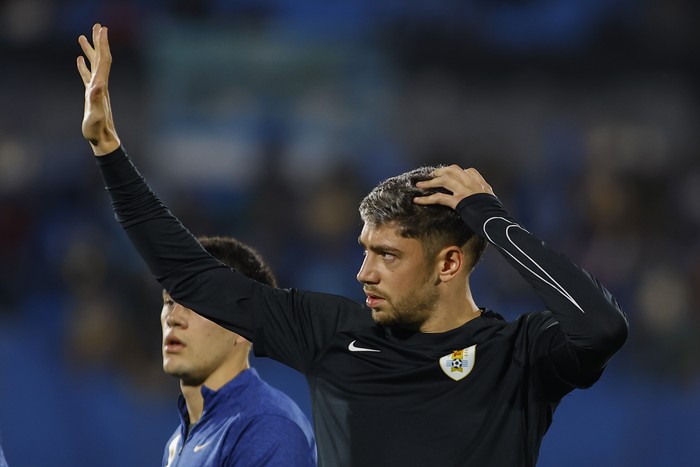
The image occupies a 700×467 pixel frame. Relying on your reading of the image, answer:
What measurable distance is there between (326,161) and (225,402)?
17.2ft

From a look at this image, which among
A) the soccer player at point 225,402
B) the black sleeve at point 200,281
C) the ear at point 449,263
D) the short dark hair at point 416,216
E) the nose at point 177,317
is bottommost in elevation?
the soccer player at point 225,402

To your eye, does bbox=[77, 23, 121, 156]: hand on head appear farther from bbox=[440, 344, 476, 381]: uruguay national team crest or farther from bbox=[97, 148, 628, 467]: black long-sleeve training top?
bbox=[440, 344, 476, 381]: uruguay national team crest

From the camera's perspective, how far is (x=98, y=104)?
2361mm

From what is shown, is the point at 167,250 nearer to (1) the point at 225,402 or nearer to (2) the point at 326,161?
(1) the point at 225,402

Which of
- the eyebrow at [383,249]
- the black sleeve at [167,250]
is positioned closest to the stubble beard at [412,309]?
the eyebrow at [383,249]

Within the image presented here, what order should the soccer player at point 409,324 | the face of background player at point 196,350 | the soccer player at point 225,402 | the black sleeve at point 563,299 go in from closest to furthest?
1. the black sleeve at point 563,299
2. the soccer player at point 409,324
3. the soccer player at point 225,402
4. the face of background player at point 196,350

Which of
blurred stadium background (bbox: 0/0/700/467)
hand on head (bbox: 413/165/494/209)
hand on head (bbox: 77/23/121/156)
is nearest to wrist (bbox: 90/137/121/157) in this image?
hand on head (bbox: 77/23/121/156)

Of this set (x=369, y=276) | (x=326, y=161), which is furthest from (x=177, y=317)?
(x=326, y=161)

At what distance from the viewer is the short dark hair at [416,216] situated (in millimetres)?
2379

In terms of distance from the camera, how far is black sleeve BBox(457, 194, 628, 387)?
2.09 metres

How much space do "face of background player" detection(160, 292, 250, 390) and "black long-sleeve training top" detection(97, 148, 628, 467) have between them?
20.9 inches

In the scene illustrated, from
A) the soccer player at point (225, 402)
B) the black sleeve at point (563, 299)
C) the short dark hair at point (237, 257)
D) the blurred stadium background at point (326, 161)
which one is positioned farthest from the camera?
the blurred stadium background at point (326, 161)

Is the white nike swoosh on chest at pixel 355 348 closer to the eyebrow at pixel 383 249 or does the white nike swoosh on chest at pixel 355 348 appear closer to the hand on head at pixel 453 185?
the eyebrow at pixel 383 249

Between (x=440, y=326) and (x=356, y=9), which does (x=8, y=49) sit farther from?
(x=440, y=326)
